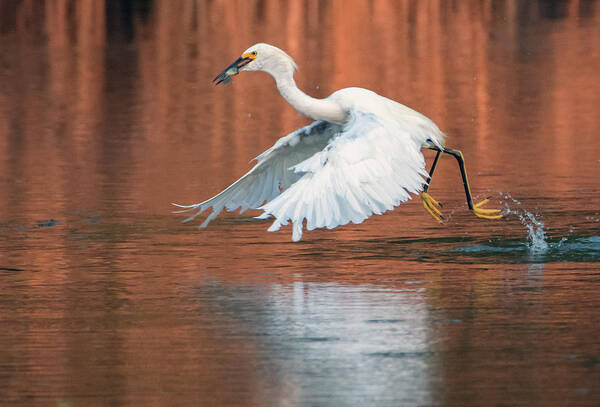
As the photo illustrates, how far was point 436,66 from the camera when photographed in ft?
108

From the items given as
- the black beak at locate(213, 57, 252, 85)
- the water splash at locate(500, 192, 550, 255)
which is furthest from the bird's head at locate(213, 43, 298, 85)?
the water splash at locate(500, 192, 550, 255)

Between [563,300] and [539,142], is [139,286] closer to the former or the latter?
[563,300]

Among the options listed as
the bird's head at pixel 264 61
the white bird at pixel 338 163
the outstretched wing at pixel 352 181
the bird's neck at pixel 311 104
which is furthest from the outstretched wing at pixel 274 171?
the outstretched wing at pixel 352 181

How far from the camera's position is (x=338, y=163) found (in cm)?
1194

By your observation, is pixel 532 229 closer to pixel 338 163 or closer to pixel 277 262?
pixel 277 262

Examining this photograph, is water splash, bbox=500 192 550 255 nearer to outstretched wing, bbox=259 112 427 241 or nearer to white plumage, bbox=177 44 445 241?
white plumage, bbox=177 44 445 241

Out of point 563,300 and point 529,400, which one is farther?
point 563,300

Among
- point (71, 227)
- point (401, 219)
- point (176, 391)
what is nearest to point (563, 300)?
point (176, 391)

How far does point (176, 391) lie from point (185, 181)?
1011cm

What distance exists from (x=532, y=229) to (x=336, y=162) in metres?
3.03

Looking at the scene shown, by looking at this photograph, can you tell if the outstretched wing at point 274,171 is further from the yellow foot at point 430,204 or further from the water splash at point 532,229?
the water splash at point 532,229

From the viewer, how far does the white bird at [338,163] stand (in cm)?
1173

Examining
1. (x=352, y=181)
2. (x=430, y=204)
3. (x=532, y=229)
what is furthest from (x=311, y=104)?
(x=532, y=229)

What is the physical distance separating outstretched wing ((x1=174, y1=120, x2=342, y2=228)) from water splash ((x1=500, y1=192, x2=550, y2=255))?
2050 millimetres
